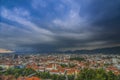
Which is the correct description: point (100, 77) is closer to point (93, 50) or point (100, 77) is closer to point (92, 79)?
point (92, 79)

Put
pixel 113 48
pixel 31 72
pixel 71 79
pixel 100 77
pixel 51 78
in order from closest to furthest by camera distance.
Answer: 1. pixel 100 77
2. pixel 51 78
3. pixel 71 79
4. pixel 31 72
5. pixel 113 48

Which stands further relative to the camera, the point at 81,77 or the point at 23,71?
the point at 23,71

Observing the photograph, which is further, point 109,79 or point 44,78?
point 44,78

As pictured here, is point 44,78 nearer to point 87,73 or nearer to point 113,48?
point 87,73

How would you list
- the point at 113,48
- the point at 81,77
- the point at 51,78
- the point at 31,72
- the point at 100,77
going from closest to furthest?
the point at 100,77 < the point at 81,77 < the point at 51,78 < the point at 31,72 < the point at 113,48

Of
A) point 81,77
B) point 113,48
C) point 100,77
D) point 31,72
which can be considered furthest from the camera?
point 113,48

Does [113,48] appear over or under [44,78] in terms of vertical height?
over

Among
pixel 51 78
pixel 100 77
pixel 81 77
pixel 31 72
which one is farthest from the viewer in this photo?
pixel 31 72

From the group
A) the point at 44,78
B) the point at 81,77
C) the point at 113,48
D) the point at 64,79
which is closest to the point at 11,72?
the point at 44,78

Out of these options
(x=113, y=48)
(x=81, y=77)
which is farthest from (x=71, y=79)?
(x=113, y=48)
